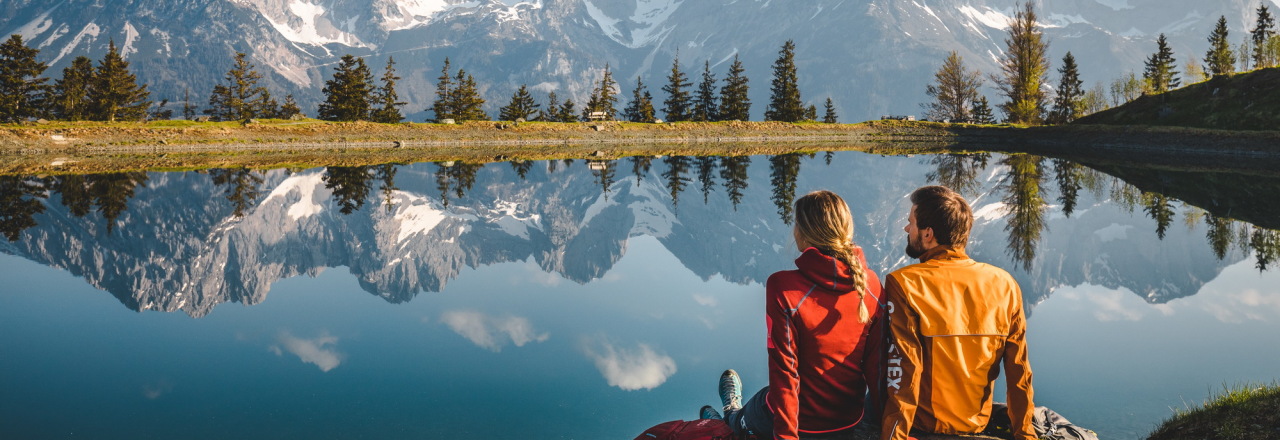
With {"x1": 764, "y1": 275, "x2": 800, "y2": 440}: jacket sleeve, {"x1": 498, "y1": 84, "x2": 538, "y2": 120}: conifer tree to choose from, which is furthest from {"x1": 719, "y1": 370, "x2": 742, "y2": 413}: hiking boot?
{"x1": 498, "y1": 84, "x2": 538, "y2": 120}: conifer tree

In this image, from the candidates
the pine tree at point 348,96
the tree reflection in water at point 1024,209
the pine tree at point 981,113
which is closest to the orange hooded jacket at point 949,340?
the tree reflection in water at point 1024,209

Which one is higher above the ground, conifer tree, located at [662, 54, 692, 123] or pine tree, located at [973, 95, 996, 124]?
conifer tree, located at [662, 54, 692, 123]

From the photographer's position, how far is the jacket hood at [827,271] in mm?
4308

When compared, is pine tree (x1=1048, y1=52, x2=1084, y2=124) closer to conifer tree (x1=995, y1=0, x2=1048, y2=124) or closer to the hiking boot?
conifer tree (x1=995, y1=0, x2=1048, y2=124)

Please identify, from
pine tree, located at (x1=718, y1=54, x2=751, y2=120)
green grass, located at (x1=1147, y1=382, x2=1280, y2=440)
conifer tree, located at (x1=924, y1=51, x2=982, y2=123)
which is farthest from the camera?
conifer tree, located at (x1=924, y1=51, x2=982, y2=123)

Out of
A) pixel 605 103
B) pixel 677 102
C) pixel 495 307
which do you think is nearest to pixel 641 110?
pixel 605 103

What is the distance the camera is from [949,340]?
441 centimetres

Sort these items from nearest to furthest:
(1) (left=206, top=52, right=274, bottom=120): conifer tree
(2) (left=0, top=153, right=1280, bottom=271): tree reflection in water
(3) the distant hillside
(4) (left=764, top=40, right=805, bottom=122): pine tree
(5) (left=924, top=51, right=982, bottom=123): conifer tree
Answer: (2) (left=0, top=153, right=1280, bottom=271): tree reflection in water
(3) the distant hillside
(1) (left=206, top=52, right=274, bottom=120): conifer tree
(4) (left=764, top=40, right=805, bottom=122): pine tree
(5) (left=924, top=51, right=982, bottom=123): conifer tree

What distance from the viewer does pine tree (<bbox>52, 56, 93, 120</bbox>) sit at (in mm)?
58941

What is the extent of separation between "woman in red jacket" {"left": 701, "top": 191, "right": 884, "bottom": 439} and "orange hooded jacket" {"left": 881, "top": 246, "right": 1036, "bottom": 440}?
0.21 metres

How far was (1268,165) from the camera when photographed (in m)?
35.5

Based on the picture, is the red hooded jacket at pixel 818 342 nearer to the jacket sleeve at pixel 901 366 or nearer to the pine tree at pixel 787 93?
the jacket sleeve at pixel 901 366

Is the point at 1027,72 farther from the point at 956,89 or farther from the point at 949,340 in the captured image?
the point at 949,340

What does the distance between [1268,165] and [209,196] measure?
4622 cm
